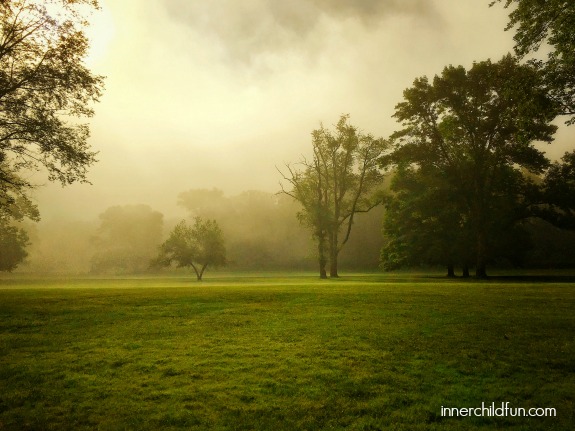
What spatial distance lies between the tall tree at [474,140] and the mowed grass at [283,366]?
26251 millimetres

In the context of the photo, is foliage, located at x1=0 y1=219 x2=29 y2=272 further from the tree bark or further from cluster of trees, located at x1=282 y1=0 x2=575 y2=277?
cluster of trees, located at x1=282 y1=0 x2=575 y2=277

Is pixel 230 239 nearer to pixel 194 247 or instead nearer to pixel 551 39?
pixel 194 247

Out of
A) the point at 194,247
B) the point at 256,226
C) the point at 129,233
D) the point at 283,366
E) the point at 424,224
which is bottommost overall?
the point at 283,366

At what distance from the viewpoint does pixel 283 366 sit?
9477 mm

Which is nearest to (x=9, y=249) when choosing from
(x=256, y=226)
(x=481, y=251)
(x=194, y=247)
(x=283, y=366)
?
(x=194, y=247)

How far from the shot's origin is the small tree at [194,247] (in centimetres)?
5916

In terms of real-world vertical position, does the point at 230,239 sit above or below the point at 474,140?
below

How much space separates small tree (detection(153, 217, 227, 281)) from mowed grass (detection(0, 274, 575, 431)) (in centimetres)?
4341

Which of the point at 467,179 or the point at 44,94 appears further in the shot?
the point at 467,179

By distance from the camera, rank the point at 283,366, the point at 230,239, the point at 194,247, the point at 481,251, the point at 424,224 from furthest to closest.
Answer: the point at 230,239 < the point at 194,247 < the point at 424,224 < the point at 481,251 < the point at 283,366

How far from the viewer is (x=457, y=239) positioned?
4241 centimetres

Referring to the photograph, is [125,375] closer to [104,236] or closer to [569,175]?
[569,175]

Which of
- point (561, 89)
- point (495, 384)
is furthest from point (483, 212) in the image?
point (495, 384)

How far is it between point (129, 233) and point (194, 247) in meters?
70.2
